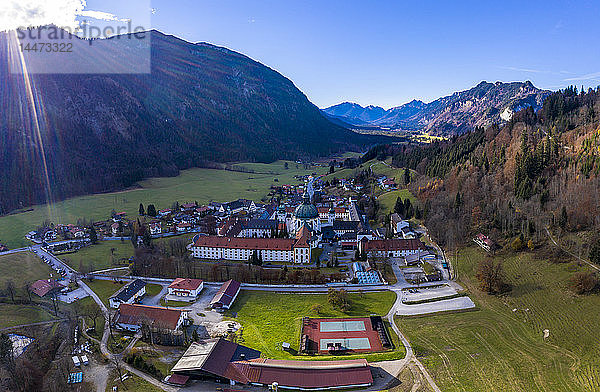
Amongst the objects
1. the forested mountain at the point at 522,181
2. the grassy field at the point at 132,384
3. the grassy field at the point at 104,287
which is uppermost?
the forested mountain at the point at 522,181

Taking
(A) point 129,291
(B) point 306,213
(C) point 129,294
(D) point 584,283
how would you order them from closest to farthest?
(D) point 584,283, (C) point 129,294, (A) point 129,291, (B) point 306,213

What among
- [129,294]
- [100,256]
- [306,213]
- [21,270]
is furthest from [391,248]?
[21,270]

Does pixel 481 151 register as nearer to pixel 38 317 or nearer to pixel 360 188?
pixel 360 188

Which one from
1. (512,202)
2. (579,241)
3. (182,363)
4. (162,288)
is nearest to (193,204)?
(162,288)

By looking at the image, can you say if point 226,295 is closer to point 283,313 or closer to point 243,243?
→ point 283,313

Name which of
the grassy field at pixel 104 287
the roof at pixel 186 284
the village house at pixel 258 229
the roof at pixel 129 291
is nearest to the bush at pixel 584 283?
the roof at pixel 186 284

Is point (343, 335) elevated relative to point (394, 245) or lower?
lower

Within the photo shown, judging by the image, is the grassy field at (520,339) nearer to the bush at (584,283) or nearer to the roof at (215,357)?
the bush at (584,283)
